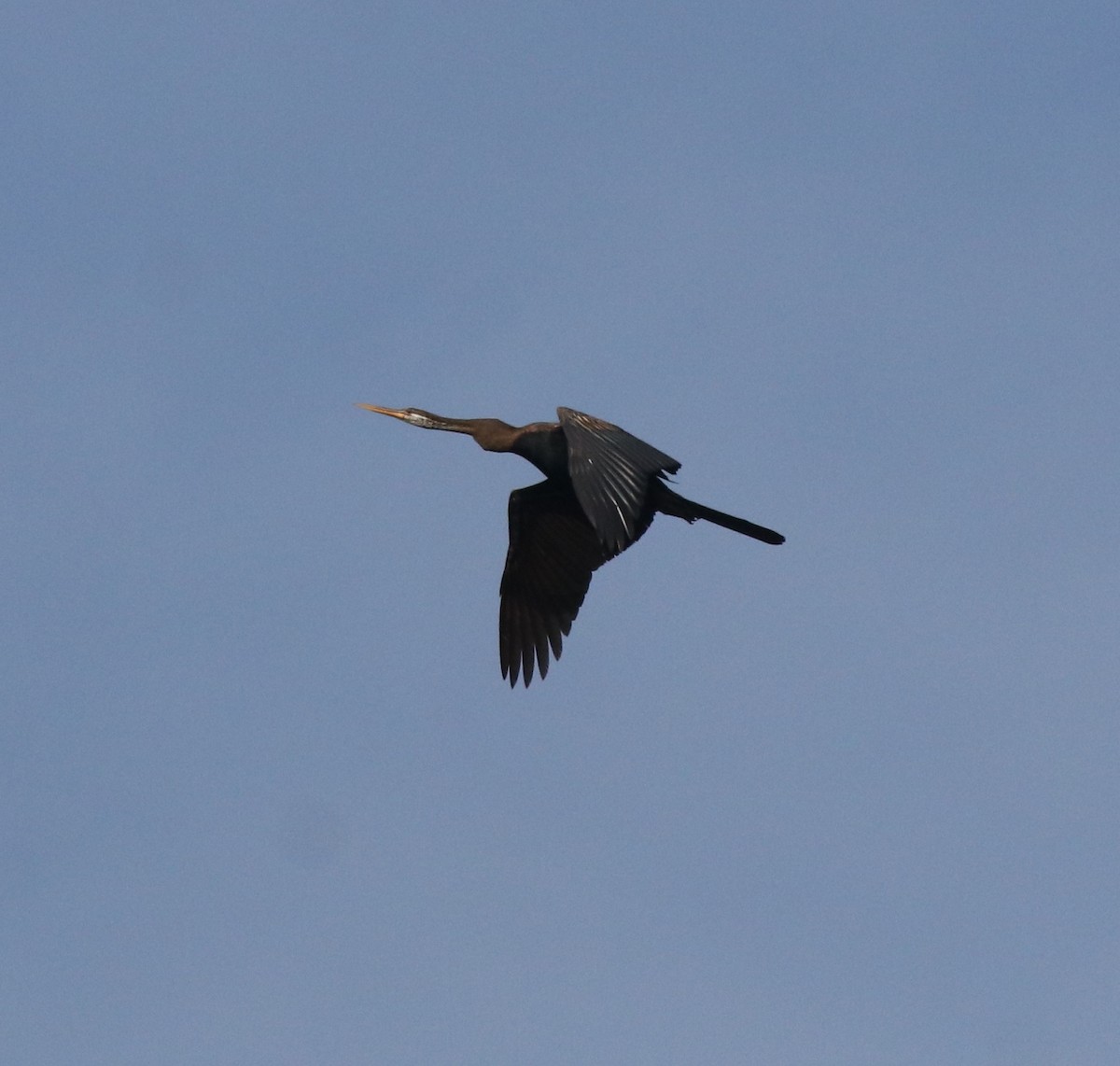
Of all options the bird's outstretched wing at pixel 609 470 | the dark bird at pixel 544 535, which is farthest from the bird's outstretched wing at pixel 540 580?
the bird's outstretched wing at pixel 609 470

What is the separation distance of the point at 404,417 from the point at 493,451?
128 cm

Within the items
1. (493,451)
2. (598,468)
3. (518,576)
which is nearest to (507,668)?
(518,576)

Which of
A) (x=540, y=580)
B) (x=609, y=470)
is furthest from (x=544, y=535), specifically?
(x=609, y=470)

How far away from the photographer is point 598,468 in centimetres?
1561

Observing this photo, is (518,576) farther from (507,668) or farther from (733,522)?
(733,522)

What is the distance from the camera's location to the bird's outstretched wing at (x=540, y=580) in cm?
1906

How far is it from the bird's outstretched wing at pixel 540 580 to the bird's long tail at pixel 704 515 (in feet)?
3.56

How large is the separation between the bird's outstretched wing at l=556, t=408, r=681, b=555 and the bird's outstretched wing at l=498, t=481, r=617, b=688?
247cm

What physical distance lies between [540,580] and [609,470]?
3.73 meters

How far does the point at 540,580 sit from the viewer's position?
63.1ft

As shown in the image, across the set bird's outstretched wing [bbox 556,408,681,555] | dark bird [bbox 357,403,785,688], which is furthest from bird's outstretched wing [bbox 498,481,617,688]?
bird's outstretched wing [bbox 556,408,681,555]

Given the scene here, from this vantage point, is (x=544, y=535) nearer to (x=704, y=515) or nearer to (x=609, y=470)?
(x=704, y=515)

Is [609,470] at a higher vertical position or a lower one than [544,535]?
lower

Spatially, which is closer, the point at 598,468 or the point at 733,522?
the point at 598,468
